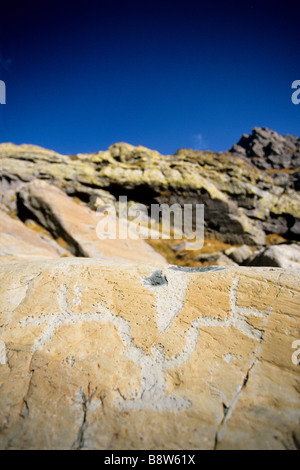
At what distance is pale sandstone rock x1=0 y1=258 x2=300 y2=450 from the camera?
2.13 meters

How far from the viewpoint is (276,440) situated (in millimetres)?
1988

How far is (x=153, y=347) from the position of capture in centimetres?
292

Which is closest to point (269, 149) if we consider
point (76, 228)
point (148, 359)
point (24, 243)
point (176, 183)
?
point (176, 183)

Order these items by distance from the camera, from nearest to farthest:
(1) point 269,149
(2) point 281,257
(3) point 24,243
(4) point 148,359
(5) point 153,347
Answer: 1. (4) point 148,359
2. (5) point 153,347
3. (3) point 24,243
4. (2) point 281,257
5. (1) point 269,149

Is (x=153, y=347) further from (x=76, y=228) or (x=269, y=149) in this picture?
(x=269, y=149)

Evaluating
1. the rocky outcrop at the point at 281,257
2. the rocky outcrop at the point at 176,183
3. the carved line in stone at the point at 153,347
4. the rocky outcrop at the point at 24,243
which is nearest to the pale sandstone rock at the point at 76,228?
the rocky outcrop at the point at 24,243

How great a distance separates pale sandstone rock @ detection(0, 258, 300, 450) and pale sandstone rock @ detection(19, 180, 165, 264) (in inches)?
303

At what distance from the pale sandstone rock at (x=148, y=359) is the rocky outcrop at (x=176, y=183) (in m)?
17.7

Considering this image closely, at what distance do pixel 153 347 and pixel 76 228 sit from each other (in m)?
11.3

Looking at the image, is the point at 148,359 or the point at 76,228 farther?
the point at 76,228

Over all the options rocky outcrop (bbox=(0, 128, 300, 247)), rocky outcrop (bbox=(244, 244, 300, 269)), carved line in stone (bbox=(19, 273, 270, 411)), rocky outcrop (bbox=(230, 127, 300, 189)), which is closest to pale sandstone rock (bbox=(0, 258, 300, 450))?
carved line in stone (bbox=(19, 273, 270, 411))

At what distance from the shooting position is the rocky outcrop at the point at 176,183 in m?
21.5

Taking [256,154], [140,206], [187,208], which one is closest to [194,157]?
[187,208]

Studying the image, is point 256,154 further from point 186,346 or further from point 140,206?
point 186,346
